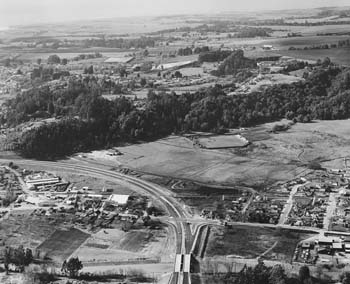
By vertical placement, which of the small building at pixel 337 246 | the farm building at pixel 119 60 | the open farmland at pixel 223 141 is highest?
the farm building at pixel 119 60

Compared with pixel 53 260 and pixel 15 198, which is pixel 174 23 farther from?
pixel 53 260

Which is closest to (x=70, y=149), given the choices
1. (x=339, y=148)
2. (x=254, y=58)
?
(x=339, y=148)

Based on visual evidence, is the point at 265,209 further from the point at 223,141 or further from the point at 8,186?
the point at 8,186

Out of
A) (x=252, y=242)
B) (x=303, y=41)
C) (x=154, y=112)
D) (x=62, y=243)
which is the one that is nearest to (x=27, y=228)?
(x=62, y=243)

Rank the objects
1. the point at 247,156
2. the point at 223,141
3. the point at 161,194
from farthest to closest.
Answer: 1. the point at 223,141
2. the point at 247,156
3. the point at 161,194

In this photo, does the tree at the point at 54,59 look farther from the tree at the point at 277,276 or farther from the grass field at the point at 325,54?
the tree at the point at 277,276

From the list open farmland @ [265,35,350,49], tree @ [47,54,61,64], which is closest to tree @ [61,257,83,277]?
tree @ [47,54,61,64]

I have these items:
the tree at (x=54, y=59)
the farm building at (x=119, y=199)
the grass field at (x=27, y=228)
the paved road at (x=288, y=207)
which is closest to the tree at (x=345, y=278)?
the paved road at (x=288, y=207)

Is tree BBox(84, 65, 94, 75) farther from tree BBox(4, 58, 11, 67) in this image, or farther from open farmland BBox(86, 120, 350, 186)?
open farmland BBox(86, 120, 350, 186)
